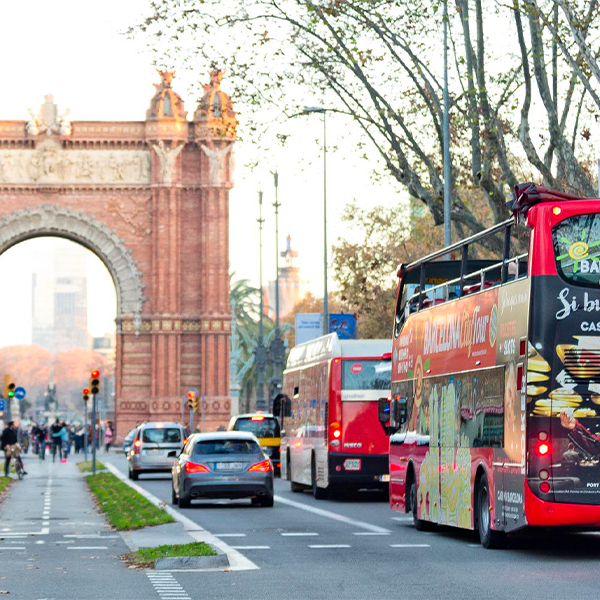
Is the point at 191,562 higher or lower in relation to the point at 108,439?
lower

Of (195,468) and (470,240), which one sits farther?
(195,468)

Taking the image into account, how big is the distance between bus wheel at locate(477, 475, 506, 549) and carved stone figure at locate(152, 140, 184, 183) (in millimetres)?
54213

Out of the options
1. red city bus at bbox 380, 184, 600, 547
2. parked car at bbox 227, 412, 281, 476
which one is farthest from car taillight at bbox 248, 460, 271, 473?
parked car at bbox 227, 412, 281, 476

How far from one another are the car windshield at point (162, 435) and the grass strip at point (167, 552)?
2498 centimetres

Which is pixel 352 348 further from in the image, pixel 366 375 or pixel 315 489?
pixel 315 489

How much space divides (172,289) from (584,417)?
5638cm

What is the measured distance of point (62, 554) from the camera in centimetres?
1772

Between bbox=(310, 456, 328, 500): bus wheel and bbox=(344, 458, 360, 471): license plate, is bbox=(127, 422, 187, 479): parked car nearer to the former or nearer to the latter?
bbox=(310, 456, 328, 500): bus wheel

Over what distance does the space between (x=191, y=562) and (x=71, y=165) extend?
57.3 meters

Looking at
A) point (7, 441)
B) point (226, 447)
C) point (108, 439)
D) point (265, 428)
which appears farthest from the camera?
point (108, 439)

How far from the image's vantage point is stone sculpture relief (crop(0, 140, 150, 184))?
71312 millimetres

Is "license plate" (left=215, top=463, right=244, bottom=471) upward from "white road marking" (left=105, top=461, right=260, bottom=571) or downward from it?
upward

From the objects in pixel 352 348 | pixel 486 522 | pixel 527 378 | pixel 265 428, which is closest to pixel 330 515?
pixel 352 348

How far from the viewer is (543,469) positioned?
15516 mm
